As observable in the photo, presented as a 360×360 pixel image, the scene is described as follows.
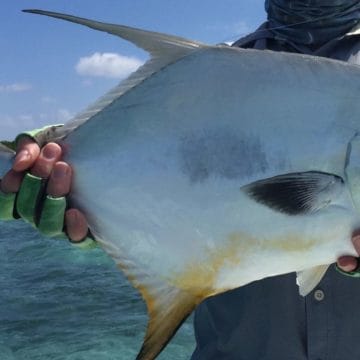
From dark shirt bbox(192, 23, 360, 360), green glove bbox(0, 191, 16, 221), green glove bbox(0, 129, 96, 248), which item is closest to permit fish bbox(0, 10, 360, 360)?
green glove bbox(0, 129, 96, 248)

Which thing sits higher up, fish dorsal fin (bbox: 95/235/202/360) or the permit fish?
the permit fish

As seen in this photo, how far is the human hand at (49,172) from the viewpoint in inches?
67.3

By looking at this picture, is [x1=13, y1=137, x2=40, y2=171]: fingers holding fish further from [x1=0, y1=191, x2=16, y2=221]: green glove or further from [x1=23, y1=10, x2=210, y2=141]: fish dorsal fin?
[x1=23, y1=10, x2=210, y2=141]: fish dorsal fin

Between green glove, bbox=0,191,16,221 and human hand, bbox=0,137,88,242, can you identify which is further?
green glove, bbox=0,191,16,221

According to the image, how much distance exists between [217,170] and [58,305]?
22.6 ft

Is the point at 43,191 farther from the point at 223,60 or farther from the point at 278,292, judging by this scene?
the point at 278,292

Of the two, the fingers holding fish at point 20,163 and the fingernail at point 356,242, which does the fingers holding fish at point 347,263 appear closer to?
the fingernail at point 356,242

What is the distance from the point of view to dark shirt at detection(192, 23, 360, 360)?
209 cm

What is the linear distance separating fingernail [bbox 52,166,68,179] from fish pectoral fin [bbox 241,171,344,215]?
0.50 m

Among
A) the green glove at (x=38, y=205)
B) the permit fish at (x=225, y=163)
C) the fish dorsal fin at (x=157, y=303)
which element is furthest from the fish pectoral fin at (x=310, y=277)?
the green glove at (x=38, y=205)

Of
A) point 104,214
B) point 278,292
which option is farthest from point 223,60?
point 278,292

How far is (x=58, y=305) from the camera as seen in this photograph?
8.09 m

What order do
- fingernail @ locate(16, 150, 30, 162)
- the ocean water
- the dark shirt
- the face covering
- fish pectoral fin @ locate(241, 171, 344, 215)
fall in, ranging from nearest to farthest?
fish pectoral fin @ locate(241, 171, 344, 215) → fingernail @ locate(16, 150, 30, 162) → the dark shirt → the face covering → the ocean water

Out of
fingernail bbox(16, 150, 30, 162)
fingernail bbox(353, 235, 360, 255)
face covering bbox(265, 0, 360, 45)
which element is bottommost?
fingernail bbox(353, 235, 360, 255)
